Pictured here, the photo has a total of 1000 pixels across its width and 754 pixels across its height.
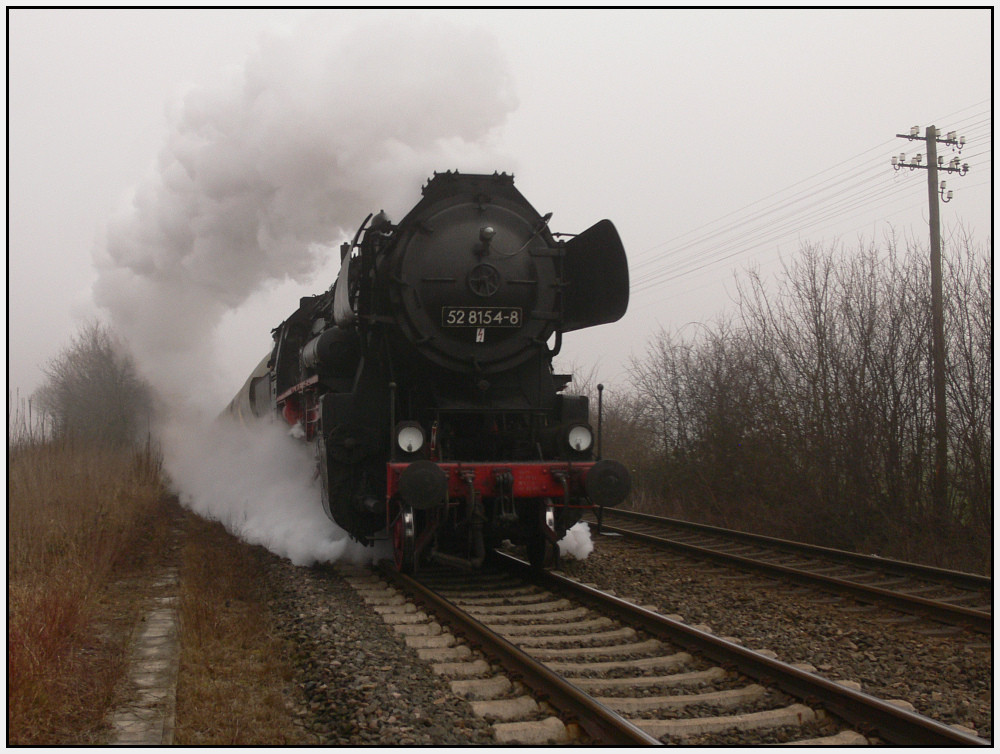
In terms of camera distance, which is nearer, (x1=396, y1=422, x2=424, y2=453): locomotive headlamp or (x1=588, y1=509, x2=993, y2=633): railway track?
(x1=588, y1=509, x2=993, y2=633): railway track

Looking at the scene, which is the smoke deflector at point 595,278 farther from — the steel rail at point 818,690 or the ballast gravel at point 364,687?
the ballast gravel at point 364,687

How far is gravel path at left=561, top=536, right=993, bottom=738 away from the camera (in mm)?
3812

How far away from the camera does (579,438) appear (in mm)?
6148

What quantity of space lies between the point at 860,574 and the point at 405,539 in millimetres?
3980

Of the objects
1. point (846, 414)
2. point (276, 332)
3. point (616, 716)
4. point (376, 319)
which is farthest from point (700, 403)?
point (616, 716)

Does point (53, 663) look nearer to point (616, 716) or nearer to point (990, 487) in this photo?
point (616, 716)

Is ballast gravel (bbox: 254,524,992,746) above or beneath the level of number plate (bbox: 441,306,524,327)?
beneath

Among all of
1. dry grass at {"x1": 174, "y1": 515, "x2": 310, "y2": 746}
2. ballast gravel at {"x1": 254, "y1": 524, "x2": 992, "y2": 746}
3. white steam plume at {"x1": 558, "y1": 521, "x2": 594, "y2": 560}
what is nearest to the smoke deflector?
white steam plume at {"x1": 558, "y1": 521, "x2": 594, "y2": 560}

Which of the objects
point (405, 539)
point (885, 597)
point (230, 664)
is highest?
point (405, 539)

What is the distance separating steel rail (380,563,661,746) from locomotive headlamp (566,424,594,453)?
163 cm

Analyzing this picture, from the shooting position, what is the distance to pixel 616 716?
3.00 metres

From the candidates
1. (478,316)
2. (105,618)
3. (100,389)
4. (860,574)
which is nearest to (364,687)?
(105,618)

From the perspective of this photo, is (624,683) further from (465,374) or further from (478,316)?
(478,316)

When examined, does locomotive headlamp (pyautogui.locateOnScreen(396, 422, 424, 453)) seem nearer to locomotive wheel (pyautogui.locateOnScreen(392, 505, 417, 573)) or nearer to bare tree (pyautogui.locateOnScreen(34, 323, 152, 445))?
locomotive wheel (pyautogui.locateOnScreen(392, 505, 417, 573))
